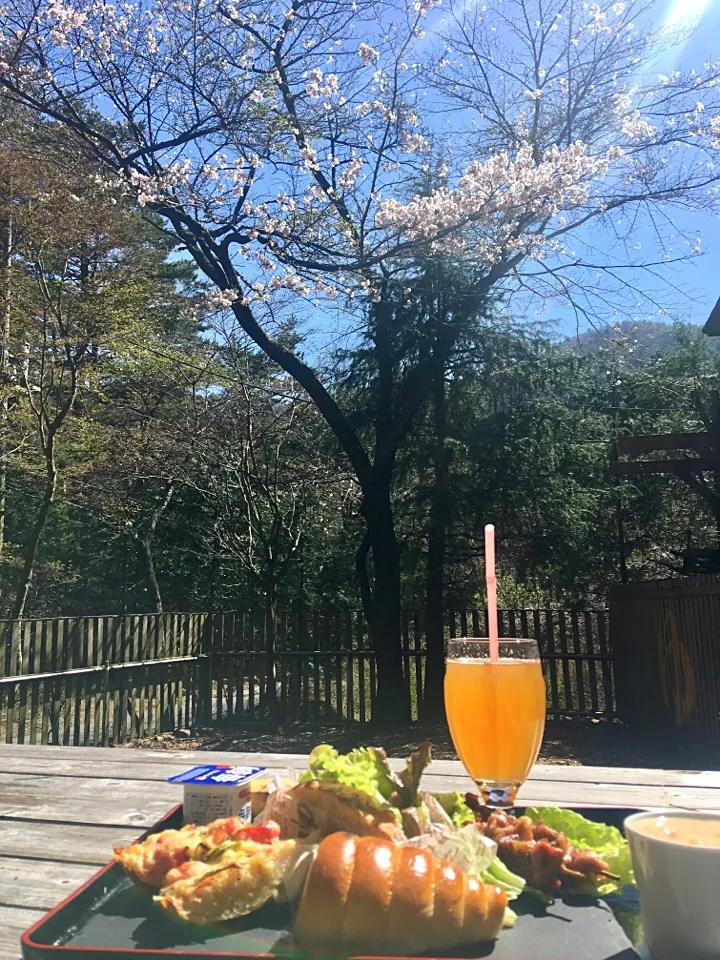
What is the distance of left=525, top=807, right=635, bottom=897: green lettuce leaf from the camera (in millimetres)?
873

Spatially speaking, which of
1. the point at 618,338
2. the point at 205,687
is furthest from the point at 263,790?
the point at 618,338

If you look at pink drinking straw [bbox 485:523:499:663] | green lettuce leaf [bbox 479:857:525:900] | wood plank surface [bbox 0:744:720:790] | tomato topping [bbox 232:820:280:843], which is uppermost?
pink drinking straw [bbox 485:523:499:663]

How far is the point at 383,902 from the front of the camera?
0.65m

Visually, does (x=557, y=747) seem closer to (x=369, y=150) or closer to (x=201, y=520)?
(x=369, y=150)

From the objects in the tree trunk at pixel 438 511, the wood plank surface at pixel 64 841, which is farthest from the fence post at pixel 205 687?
the wood plank surface at pixel 64 841

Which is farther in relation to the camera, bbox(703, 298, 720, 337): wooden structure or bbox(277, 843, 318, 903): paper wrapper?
bbox(703, 298, 720, 337): wooden structure

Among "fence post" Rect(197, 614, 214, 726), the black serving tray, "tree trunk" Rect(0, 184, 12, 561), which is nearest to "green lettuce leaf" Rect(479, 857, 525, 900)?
the black serving tray

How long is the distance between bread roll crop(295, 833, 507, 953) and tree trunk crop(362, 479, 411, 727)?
8.21 meters

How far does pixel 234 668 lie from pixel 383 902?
28.9 ft

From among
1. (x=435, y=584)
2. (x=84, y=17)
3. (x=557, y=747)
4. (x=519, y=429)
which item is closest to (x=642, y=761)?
(x=557, y=747)

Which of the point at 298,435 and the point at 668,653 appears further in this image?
the point at 298,435

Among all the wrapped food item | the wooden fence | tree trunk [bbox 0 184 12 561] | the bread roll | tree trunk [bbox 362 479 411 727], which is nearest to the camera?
the bread roll

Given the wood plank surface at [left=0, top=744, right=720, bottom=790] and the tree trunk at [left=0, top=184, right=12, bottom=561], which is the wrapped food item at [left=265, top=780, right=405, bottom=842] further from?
the tree trunk at [left=0, top=184, right=12, bottom=561]

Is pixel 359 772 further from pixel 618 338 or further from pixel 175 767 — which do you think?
pixel 618 338
